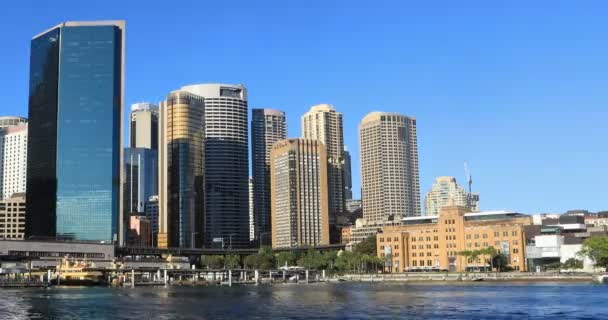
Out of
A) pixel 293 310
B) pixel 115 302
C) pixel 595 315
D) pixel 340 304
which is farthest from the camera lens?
pixel 115 302

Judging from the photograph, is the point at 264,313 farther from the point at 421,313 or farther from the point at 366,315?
the point at 421,313

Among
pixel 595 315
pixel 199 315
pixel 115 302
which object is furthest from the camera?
pixel 115 302

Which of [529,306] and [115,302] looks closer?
[529,306]

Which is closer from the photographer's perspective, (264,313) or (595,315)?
(595,315)

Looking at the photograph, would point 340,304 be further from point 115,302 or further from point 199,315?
point 115,302

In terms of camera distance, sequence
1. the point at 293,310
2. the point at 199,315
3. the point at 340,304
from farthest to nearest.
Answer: the point at 340,304 < the point at 293,310 < the point at 199,315

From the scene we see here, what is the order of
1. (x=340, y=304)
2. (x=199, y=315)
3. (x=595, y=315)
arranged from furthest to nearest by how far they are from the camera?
(x=340, y=304), (x=199, y=315), (x=595, y=315)

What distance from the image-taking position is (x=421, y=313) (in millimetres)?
113375

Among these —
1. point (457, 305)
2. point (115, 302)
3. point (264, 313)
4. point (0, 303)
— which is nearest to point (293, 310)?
point (264, 313)

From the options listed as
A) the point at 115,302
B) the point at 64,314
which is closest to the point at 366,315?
the point at 64,314

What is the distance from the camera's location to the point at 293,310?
12469 centimetres

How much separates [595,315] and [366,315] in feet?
106

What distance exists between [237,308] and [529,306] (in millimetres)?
49215

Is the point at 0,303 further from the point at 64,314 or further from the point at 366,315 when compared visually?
the point at 366,315
